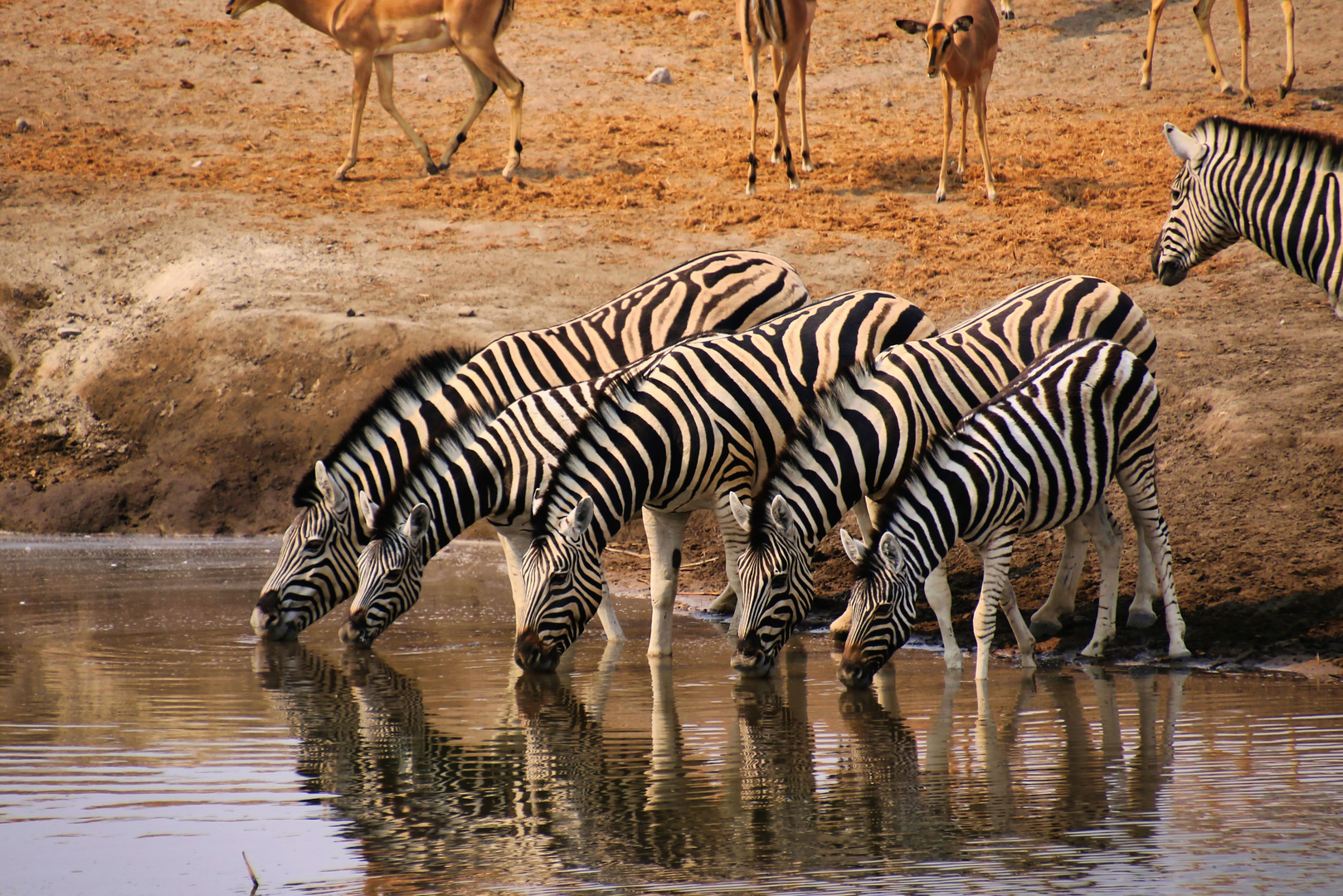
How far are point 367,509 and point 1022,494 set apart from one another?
140 inches

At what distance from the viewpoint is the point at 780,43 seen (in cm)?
1612

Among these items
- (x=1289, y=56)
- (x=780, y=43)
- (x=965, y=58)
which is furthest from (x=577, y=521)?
(x=1289, y=56)

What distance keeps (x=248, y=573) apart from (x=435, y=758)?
16.9 feet

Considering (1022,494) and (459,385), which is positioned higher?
(459,385)

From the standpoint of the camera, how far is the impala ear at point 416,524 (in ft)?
24.5

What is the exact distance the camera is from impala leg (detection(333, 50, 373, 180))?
16.5 meters

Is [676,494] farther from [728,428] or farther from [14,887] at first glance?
[14,887]

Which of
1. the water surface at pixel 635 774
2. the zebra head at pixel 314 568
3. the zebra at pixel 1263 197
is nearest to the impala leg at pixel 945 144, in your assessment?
the zebra at pixel 1263 197

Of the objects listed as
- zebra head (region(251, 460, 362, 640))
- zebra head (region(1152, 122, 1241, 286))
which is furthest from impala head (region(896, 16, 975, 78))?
zebra head (region(251, 460, 362, 640))

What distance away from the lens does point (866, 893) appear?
3.70m

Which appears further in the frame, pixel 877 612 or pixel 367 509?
pixel 367 509

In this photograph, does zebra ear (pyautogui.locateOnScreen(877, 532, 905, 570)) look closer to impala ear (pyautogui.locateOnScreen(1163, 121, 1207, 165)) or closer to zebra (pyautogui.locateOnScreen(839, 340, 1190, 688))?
zebra (pyautogui.locateOnScreen(839, 340, 1190, 688))

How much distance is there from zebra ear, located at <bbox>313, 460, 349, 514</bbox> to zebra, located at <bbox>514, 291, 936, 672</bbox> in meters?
1.68

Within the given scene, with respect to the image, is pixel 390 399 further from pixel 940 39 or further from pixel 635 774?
pixel 940 39
